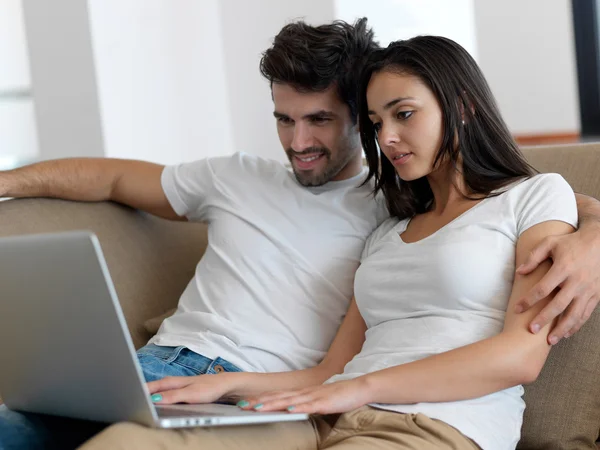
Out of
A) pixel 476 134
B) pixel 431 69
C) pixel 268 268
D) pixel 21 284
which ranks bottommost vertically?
pixel 268 268

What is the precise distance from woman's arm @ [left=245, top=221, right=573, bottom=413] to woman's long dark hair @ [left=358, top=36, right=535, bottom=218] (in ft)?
0.92

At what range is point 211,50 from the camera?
3.70 m

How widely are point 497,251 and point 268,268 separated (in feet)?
1.83

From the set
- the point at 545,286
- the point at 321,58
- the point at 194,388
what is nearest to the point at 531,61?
the point at 321,58

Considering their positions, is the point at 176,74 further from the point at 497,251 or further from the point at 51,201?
the point at 497,251

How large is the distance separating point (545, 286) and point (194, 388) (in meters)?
0.62

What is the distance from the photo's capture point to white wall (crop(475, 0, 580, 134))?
3895 mm

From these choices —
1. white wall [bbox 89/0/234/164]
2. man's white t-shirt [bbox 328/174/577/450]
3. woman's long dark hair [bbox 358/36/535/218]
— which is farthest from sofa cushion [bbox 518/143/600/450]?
white wall [bbox 89/0/234/164]

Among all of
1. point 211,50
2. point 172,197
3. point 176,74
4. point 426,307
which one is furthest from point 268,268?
point 211,50

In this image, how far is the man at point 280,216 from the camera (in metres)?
1.77

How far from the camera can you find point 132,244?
2.08m

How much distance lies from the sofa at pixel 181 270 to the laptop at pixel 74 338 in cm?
53

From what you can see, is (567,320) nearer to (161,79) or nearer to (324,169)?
(324,169)

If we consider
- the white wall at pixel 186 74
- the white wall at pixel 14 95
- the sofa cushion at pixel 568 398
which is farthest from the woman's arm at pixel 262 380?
the white wall at pixel 14 95
